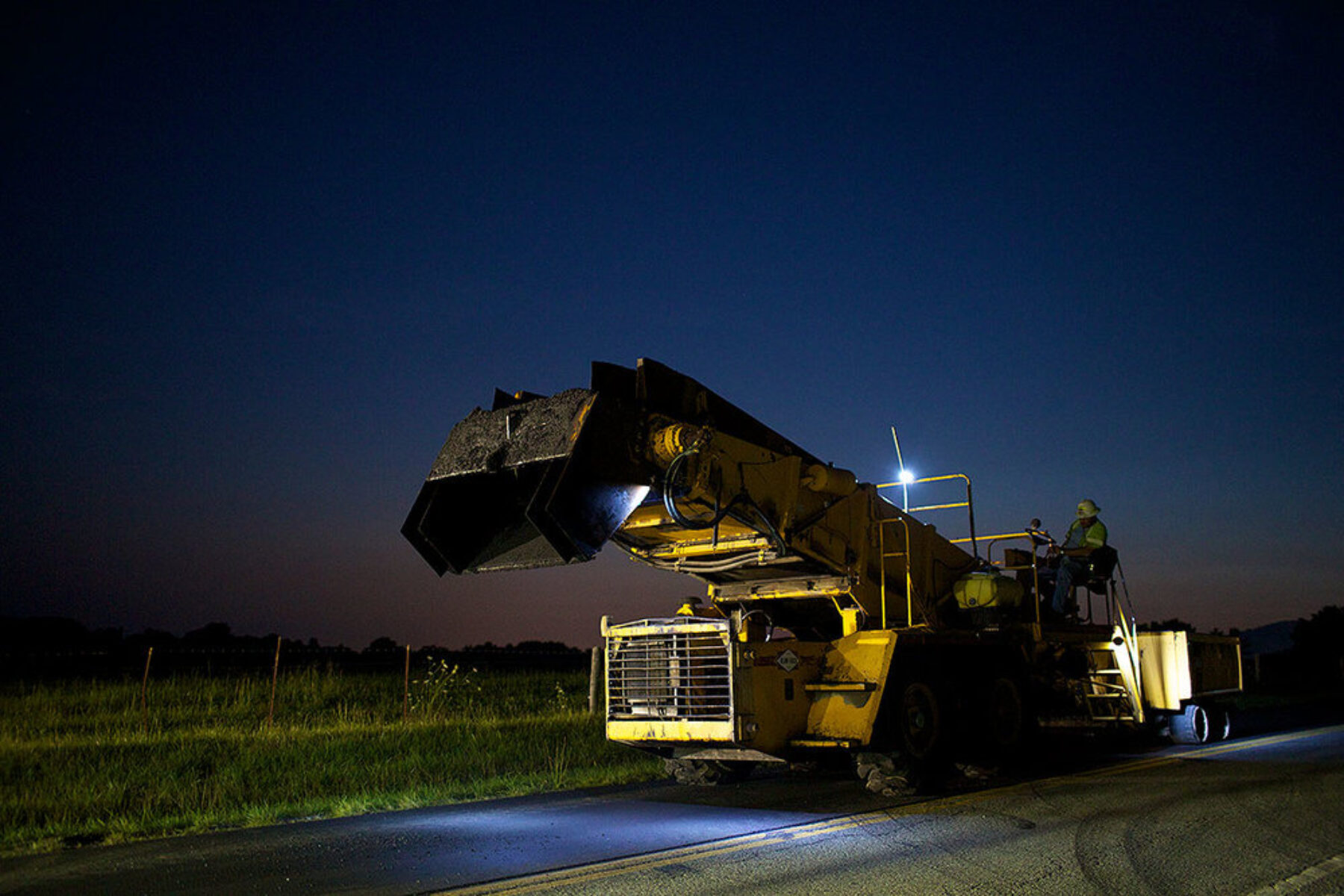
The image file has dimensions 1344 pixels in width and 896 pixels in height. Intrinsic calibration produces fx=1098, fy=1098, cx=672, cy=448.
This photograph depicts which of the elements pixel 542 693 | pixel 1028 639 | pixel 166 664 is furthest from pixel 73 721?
pixel 166 664

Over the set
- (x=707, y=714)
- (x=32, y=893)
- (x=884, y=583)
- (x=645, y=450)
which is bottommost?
(x=32, y=893)

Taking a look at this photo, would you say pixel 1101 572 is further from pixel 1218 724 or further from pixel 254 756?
pixel 254 756

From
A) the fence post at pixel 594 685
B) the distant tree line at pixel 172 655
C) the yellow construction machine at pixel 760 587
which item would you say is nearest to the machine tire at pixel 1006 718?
the yellow construction machine at pixel 760 587

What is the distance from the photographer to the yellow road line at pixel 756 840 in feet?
21.2

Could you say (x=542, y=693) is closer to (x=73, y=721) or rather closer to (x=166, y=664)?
(x=73, y=721)

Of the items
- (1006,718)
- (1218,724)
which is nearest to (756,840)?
(1006,718)

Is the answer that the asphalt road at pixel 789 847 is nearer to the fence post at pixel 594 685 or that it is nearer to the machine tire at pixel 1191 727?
the machine tire at pixel 1191 727

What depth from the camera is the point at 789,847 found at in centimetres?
751

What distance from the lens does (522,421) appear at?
8117 millimetres

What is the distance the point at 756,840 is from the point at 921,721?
343 centimetres

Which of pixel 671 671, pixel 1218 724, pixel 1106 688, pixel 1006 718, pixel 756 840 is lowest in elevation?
pixel 756 840

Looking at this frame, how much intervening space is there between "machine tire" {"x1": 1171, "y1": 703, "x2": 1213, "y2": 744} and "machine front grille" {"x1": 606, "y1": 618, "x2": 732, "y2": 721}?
8.50 metres

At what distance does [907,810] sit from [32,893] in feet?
20.6

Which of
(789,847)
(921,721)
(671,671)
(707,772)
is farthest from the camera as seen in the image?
(707,772)
